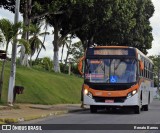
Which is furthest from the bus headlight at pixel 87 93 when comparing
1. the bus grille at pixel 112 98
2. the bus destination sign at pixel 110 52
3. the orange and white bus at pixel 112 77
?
the bus destination sign at pixel 110 52

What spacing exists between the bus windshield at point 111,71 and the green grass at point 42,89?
5.31 metres

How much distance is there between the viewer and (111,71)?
84.7 ft

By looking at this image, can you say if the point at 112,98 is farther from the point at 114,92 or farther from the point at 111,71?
the point at 111,71

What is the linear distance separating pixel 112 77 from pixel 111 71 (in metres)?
0.33

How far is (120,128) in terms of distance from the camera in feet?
56.7

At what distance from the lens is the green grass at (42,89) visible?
1249 inches

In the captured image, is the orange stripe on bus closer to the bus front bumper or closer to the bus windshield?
the bus front bumper

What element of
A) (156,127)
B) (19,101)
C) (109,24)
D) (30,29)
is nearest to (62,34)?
(109,24)

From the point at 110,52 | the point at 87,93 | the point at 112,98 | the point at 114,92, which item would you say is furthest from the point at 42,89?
the point at 114,92

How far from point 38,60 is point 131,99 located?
54548mm

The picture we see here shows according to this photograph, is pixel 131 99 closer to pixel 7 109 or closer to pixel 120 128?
pixel 7 109

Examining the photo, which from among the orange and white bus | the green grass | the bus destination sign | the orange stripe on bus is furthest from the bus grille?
the green grass

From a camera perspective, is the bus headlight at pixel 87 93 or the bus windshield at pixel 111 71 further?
the bus headlight at pixel 87 93

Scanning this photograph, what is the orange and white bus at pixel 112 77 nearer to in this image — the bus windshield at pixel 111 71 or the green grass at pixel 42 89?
the bus windshield at pixel 111 71
